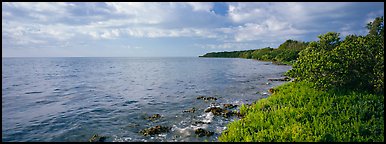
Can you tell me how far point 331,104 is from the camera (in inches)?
606

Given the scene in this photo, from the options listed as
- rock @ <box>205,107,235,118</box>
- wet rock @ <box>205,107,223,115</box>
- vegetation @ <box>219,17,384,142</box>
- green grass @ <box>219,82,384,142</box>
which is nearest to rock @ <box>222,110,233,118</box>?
rock @ <box>205,107,235,118</box>

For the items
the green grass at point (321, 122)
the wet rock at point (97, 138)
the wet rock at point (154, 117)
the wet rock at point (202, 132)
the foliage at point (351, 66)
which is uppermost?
the foliage at point (351, 66)

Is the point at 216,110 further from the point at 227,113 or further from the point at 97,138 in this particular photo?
the point at 97,138

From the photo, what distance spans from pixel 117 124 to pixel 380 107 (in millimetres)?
15917

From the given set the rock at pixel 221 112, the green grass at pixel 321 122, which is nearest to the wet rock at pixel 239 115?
the rock at pixel 221 112

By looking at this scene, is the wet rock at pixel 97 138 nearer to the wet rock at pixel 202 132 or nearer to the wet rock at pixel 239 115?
the wet rock at pixel 202 132

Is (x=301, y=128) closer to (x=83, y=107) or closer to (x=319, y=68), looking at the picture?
(x=319, y=68)

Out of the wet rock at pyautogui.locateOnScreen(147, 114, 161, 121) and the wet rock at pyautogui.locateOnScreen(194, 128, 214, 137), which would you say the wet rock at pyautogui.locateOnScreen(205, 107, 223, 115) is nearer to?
the wet rock at pyautogui.locateOnScreen(147, 114, 161, 121)

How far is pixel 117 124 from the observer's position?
16750mm

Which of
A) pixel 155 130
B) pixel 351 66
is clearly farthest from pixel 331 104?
pixel 155 130

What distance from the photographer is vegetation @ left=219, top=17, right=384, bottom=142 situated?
11.6 m

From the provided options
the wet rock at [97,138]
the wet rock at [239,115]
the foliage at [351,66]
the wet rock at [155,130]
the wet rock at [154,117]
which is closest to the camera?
the wet rock at [97,138]

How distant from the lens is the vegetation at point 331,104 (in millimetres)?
11648

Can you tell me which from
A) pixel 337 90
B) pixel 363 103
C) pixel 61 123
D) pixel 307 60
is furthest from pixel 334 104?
pixel 61 123
